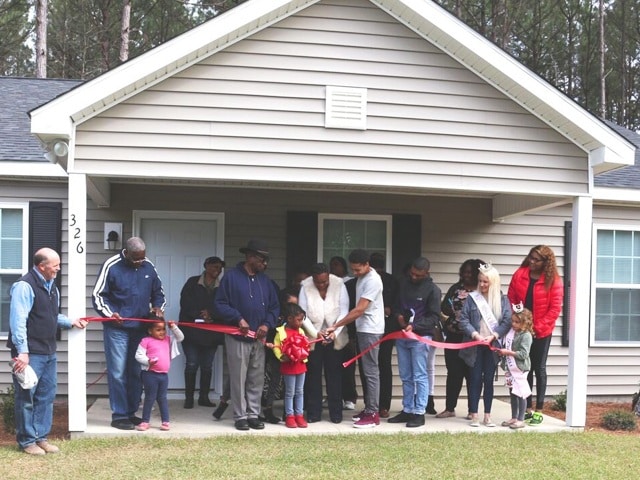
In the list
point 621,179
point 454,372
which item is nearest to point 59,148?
point 454,372

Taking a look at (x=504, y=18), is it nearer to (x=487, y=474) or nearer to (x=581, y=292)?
(x=581, y=292)

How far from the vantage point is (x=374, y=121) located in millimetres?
6668

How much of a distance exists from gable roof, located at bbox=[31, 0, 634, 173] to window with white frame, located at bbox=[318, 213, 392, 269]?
2.53 metres

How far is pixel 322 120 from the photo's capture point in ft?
21.6

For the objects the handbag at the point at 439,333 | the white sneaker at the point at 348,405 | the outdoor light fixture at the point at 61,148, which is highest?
the outdoor light fixture at the point at 61,148

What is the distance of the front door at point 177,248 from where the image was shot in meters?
8.37

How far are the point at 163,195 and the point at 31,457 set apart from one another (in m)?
3.53

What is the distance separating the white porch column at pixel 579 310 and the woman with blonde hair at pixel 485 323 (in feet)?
2.34

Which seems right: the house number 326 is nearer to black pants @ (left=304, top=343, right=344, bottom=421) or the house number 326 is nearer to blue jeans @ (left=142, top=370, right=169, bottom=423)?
blue jeans @ (left=142, top=370, right=169, bottom=423)

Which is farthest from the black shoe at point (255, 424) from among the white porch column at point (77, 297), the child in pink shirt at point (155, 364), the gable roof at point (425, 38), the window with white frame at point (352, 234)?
the gable roof at point (425, 38)

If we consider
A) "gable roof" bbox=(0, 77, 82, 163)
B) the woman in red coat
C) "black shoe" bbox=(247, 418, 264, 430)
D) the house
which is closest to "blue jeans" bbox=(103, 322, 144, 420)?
the house

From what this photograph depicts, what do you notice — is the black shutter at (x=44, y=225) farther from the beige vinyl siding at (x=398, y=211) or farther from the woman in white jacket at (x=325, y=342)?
the woman in white jacket at (x=325, y=342)

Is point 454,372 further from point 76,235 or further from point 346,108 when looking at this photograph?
point 76,235

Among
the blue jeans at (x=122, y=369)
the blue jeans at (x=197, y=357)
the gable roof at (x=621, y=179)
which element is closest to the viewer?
the blue jeans at (x=122, y=369)
